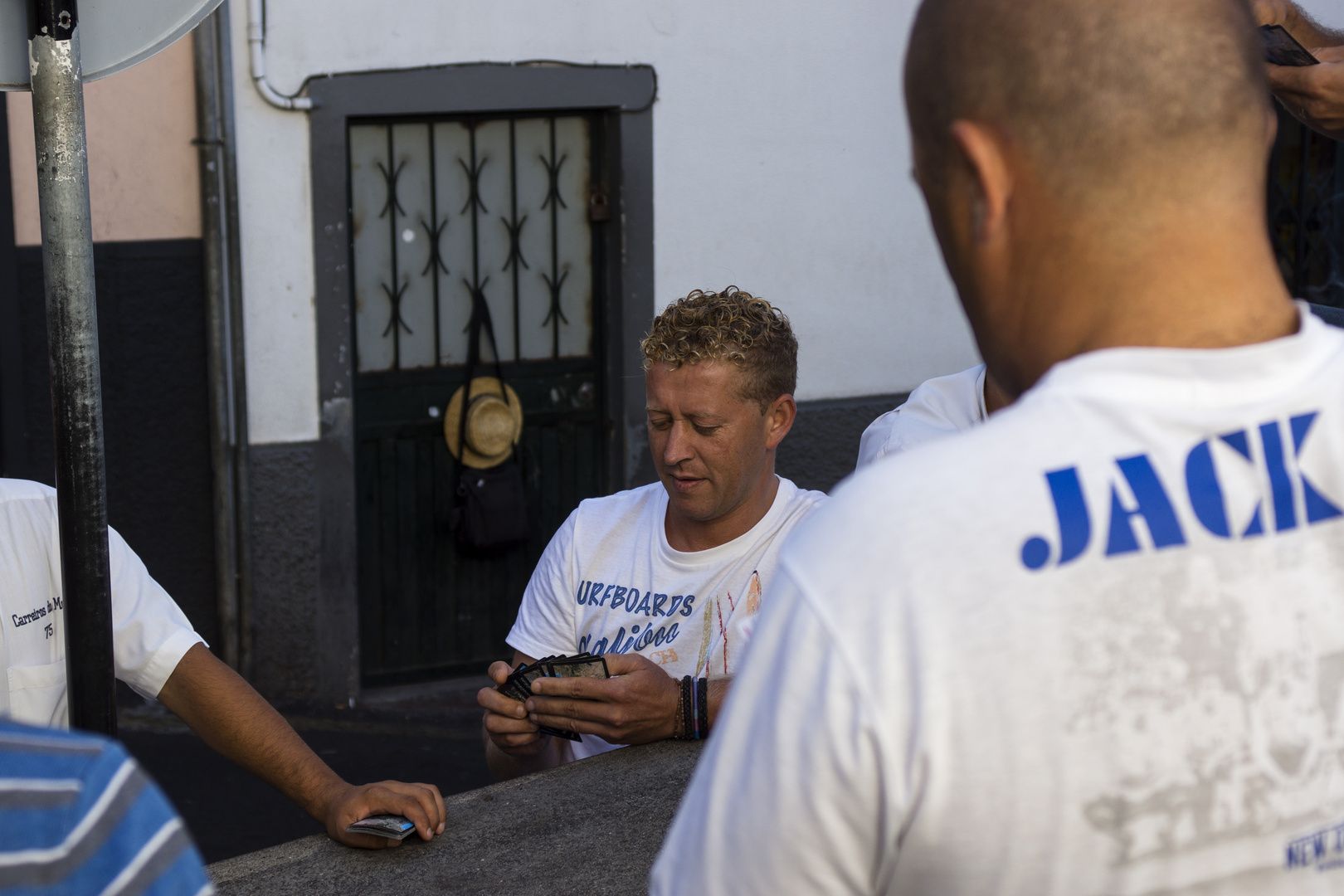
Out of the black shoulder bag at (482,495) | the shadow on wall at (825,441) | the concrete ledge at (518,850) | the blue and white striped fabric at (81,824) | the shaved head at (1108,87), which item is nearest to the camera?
the blue and white striped fabric at (81,824)

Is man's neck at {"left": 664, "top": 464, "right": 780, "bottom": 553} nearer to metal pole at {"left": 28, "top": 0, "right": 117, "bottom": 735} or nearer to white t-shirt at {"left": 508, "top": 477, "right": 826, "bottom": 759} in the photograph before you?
white t-shirt at {"left": 508, "top": 477, "right": 826, "bottom": 759}

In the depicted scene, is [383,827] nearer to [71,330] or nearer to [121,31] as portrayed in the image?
[71,330]

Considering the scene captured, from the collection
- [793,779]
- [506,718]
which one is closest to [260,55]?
[506,718]

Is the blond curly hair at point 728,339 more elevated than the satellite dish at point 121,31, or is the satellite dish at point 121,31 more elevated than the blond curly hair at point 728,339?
the satellite dish at point 121,31

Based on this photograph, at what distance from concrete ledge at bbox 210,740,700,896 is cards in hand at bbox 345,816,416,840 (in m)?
0.04

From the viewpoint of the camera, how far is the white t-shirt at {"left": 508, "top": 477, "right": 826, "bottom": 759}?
8.89ft

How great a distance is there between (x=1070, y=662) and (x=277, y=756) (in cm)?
169

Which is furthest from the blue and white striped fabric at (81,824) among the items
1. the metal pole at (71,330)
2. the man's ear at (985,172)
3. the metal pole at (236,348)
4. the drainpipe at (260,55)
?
the drainpipe at (260,55)

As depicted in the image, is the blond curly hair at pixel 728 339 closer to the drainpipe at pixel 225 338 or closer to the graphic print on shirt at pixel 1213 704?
the graphic print on shirt at pixel 1213 704

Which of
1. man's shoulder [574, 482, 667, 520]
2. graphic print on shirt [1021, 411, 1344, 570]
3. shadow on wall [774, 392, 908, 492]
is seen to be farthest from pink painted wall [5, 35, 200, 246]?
graphic print on shirt [1021, 411, 1344, 570]

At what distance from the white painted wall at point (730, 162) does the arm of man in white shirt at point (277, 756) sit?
3.38 meters

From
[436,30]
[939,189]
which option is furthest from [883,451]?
[436,30]

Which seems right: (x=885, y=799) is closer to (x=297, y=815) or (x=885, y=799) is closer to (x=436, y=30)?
(x=297, y=815)

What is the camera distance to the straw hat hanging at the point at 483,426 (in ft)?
19.4
